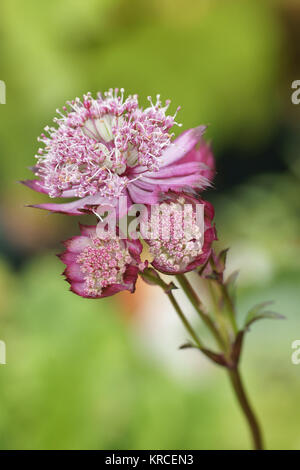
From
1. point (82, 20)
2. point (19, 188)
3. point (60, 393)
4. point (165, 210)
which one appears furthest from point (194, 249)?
point (19, 188)

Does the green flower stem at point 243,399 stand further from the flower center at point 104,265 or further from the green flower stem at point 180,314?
the flower center at point 104,265

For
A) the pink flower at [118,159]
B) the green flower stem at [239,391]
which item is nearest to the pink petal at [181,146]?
the pink flower at [118,159]

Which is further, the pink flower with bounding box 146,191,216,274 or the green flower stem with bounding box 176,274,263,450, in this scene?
the green flower stem with bounding box 176,274,263,450

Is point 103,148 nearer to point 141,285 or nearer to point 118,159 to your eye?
point 118,159

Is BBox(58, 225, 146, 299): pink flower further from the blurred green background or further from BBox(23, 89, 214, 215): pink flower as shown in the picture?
the blurred green background

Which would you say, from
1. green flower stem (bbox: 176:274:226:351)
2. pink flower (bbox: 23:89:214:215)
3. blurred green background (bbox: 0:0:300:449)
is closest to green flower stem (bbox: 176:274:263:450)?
green flower stem (bbox: 176:274:226:351)

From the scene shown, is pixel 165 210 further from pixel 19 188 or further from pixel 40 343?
pixel 19 188

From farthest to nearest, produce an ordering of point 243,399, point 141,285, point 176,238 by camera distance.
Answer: point 141,285 < point 243,399 < point 176,238

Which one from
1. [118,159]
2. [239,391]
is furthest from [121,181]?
[239,391]
